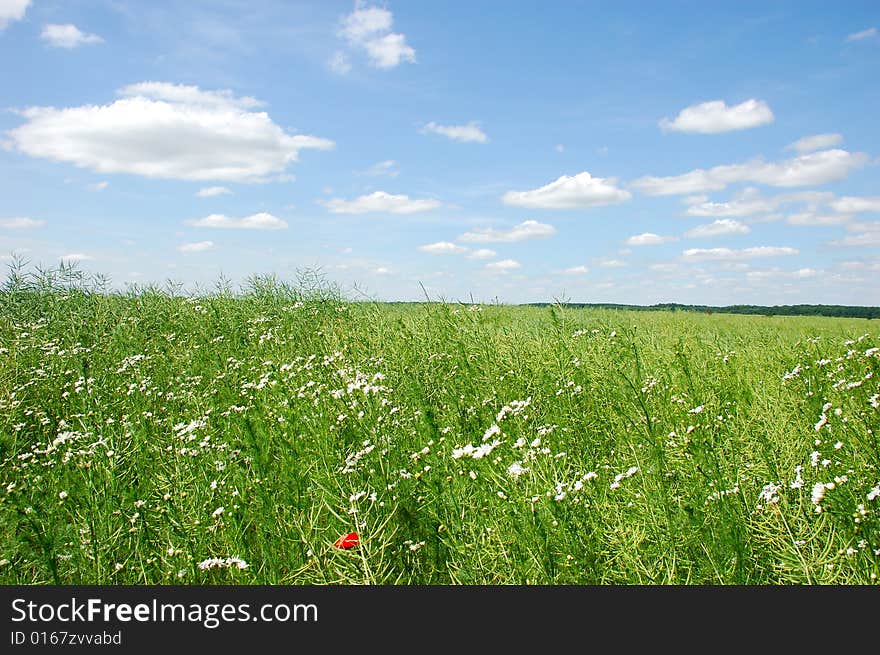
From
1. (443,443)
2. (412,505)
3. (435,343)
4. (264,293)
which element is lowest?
(412,505)

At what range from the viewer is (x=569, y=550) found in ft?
8.05

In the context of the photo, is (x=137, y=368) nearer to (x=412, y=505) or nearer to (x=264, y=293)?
(x=264, y=293)

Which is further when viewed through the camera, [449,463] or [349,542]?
[449,463]

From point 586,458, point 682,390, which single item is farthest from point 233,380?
point 682,390

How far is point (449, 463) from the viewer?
344cm

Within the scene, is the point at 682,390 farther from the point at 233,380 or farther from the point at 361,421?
the point at 233,380

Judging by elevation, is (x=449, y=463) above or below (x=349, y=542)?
above

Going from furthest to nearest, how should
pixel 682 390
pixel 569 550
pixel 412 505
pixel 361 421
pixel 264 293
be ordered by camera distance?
pixel 264 293 < pixel 682 390 < pixel 361 421 < pixel 412 505 < pixel 569 550

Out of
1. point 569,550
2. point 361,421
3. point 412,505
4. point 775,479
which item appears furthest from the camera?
point 361,421

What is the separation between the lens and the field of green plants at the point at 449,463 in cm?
255

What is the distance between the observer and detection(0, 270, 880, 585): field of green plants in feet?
8.38

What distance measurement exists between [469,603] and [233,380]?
4875mm

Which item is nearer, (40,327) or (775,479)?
(775,479)

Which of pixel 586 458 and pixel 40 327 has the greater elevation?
pixel 40 327
